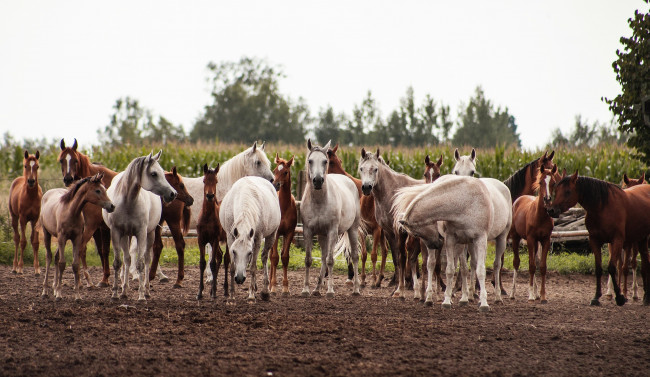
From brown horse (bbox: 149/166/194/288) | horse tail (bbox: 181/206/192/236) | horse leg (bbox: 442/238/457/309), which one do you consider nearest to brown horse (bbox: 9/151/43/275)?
brown horse (bbox: 149/166/194/288)

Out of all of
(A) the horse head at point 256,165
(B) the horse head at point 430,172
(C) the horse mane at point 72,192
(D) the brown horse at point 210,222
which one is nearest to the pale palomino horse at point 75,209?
(C) the horse mane at point 72,192

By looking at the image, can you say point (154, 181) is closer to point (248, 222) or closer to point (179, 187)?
point (179, 187)

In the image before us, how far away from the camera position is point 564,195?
10328 millimetres

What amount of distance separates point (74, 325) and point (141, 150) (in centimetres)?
1572

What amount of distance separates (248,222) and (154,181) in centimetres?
173

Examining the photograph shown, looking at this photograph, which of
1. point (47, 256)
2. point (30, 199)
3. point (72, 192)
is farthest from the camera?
point (30, 199)

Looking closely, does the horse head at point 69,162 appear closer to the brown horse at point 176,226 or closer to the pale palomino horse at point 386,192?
the brown horse at point 176,226

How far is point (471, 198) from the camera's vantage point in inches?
353

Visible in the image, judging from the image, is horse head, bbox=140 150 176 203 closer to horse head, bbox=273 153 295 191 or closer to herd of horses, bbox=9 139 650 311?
herd of horses, bbox=9 139 650 311

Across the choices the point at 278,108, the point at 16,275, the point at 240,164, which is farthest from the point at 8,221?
the point at 278,108

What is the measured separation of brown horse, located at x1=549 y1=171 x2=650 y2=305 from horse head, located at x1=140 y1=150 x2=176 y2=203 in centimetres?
560

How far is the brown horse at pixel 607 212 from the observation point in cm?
1035

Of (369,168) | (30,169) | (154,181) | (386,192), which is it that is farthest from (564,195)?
(30,169)

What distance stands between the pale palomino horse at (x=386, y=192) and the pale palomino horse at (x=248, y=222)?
1601 millimetres
